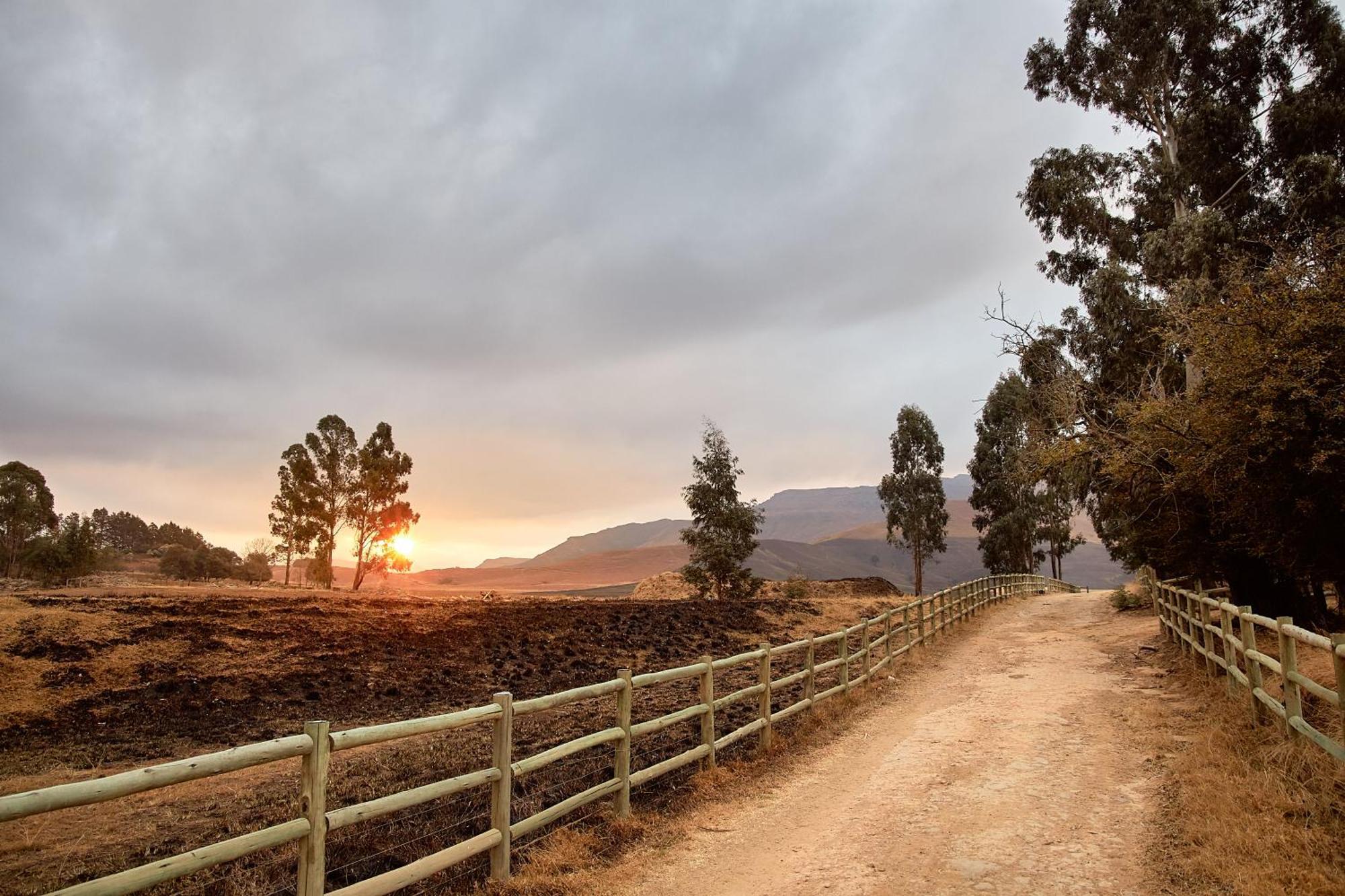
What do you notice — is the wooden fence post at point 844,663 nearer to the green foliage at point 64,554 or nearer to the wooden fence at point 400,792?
the wooden fence at point 400,792

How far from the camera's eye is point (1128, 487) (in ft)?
53.7

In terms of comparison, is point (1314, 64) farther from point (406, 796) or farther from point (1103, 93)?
point (406, 796)

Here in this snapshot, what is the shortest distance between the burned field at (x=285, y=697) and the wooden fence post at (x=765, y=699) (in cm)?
98

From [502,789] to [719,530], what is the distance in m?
31.8

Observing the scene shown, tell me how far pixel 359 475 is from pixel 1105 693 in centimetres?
5390

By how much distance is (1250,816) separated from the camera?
19.3 feet

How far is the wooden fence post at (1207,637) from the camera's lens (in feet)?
37.7

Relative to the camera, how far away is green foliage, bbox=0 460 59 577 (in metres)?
51.9

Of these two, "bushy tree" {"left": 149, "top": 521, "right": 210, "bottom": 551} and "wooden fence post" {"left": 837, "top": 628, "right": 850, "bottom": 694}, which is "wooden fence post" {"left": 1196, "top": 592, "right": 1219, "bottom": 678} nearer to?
"wooden fence post" {"left": 837, "top": 628, "right": 850, "bottom": 694}

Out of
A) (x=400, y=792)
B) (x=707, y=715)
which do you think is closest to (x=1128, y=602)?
(x=707, y=715)

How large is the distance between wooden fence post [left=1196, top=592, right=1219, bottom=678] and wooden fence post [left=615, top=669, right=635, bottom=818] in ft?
31.9

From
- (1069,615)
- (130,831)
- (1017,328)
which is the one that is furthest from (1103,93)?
(130,831)

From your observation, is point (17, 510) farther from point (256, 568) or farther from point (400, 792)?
point (400, 792)

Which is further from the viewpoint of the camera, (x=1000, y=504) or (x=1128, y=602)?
(x=1000, y=504)
